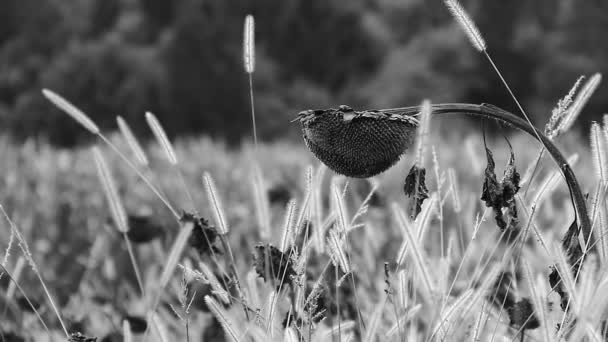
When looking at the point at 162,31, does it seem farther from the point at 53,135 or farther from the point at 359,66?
the point at 359,66

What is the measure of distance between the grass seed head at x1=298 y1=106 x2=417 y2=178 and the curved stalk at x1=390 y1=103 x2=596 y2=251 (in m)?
0.03

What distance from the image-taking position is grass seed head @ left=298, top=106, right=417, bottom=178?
36.1 inches

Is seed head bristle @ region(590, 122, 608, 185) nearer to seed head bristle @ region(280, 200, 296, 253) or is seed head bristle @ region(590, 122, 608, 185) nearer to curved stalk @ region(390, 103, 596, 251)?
curved stalk @ region(390, 103, 596, 251)

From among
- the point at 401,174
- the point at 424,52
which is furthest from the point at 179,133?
the point at 401,174

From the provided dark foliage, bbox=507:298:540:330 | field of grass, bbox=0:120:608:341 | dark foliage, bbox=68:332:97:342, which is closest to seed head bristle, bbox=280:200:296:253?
field of grass, bbox=0:120:608:341

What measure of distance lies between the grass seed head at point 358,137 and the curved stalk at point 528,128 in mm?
26

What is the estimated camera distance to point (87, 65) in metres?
11.7

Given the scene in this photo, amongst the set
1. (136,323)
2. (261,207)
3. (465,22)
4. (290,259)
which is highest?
(465,22)

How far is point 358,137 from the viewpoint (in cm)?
92

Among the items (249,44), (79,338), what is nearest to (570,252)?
(249,44)

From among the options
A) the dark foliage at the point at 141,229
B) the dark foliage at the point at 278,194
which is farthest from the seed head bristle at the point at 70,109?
the dark foliage at the point at 278,194

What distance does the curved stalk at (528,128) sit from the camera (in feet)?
3.00

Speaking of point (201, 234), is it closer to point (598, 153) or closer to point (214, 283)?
point (214, 283)

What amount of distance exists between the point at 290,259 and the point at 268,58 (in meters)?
11.8
